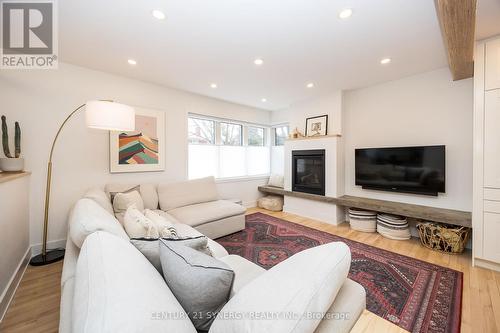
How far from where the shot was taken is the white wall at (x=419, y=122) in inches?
108

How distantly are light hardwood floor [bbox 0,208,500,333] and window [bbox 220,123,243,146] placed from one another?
3.25 m

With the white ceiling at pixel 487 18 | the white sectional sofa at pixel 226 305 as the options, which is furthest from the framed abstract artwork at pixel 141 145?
the white ceiling at pixel 487 18

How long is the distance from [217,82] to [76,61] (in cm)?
183

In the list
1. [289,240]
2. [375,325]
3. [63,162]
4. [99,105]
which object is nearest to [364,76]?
[289,240]

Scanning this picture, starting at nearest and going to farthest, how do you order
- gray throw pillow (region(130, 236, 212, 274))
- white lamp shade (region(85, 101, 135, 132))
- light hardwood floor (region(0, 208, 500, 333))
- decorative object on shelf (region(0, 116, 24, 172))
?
gray throw pillow (region(130, 236, 212, 274)) < light hardwood floor (region(0, 208, 500, 333)) < white lamp shade (region(85, 101, 135, 132)) < decorative object on shelf (region(0, 116, 24, 172))

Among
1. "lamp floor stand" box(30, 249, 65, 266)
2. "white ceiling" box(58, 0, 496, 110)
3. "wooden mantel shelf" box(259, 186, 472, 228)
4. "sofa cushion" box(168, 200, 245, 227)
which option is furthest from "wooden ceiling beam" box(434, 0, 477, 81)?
"lamp floor stand" box(30, 249, 65, 266)

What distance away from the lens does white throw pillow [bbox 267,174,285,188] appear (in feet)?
15.9

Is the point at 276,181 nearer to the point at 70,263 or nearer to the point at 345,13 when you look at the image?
the point at 345,13

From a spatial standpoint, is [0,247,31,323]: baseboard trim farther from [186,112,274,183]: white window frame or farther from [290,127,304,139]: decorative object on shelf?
[290,127,304,139]: decorative object on shelf

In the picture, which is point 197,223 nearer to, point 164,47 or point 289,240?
point 289,240

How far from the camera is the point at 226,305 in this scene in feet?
2.11

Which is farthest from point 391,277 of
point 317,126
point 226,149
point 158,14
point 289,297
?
point 226,149

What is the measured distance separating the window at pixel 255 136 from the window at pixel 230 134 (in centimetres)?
29

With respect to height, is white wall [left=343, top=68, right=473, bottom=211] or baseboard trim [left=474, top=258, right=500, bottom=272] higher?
white wall [left=343, top=68, right=473, bottom=211]
